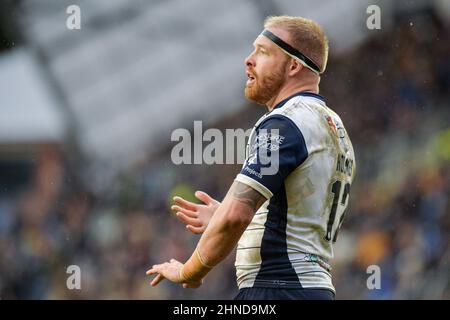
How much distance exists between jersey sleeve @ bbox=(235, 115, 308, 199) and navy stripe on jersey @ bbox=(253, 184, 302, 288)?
133 mm

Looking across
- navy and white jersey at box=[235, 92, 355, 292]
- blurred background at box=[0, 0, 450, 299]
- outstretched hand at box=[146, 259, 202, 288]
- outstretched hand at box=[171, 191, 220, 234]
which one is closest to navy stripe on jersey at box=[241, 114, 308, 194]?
navy and white jersey at box=[235, 92, 355, 292]

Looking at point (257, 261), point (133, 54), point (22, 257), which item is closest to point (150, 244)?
point (22, 257)

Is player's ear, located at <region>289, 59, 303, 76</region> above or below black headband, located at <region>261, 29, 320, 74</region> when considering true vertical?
below

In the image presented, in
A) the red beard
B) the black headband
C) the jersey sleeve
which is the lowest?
the jersey sleeve

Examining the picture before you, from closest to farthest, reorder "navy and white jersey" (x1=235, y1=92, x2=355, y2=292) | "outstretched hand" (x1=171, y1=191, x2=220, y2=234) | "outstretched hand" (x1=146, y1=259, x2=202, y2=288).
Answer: "navy and white jersey" (x1=235, y1=92, x2=355, y2=292) → "outstretched hand" (x1=146, y1=259, x2=202, y2=288) → "outstretched hand" (x1=171, y1=191, x2=220, y2=234)

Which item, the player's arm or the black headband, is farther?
the black headband

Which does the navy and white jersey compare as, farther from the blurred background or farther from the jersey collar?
the blurred background

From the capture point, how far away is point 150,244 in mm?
13711

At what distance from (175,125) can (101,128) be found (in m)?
1.44

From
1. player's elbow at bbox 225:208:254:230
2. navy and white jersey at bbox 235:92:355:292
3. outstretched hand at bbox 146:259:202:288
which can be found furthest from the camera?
outstretched hand at bbox 146:259:202:288

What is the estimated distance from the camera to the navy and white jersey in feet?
12.2

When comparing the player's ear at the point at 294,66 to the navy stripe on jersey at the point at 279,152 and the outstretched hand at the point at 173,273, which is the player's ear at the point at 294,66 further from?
the outstretched hand at the point at 173,273

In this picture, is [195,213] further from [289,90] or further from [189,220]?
[289,90]

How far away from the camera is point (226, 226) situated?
363 centimetres
